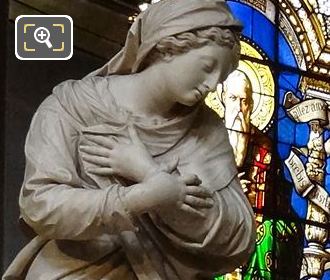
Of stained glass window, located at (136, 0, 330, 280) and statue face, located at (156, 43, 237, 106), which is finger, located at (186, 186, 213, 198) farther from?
stained glass window, located at (136, 0, 330, 280)

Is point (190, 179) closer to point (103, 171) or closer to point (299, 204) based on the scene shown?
point (103, 171)

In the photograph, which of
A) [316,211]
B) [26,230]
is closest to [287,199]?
[316,211]

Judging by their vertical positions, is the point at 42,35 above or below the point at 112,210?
above

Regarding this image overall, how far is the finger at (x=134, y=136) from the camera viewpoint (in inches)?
128

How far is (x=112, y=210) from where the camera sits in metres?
3.11

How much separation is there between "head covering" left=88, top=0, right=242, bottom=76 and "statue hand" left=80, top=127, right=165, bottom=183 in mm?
174

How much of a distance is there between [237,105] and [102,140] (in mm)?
3467

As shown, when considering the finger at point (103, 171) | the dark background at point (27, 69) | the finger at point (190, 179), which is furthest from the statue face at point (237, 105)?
the finger at point (190, 179)

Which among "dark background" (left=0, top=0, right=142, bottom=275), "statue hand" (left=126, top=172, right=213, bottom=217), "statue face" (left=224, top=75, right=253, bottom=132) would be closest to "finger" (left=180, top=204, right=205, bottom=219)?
"statue hand" (left=126, top=172, right=213, bottom=217)

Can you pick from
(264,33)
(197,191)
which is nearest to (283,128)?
(264,33)

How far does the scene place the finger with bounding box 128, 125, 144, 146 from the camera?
3.24 metres

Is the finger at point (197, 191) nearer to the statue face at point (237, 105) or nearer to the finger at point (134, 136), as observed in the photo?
the finger at point (134, 136)

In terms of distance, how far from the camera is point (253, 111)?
678cm

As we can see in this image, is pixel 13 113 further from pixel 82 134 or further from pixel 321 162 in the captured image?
pixel 82 134
